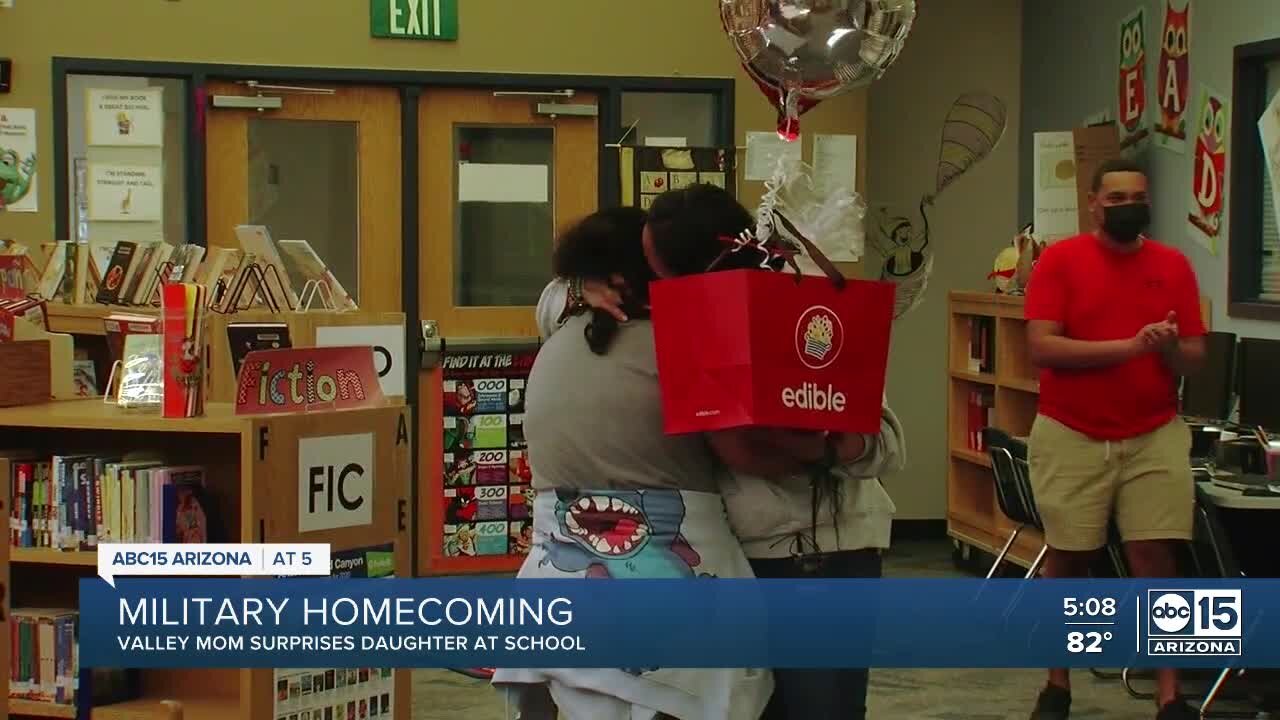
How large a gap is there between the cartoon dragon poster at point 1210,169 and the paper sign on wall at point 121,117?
15.0ft

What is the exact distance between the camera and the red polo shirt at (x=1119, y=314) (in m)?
5.12

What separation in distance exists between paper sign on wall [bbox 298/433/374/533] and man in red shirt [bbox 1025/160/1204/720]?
7.01 feet

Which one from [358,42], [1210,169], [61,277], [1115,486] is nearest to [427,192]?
[358,42]

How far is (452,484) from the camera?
26.5ft

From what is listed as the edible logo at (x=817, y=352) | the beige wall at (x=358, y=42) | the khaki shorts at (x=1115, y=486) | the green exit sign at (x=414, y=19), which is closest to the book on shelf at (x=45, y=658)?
the edible logo at (x=817, y=352)

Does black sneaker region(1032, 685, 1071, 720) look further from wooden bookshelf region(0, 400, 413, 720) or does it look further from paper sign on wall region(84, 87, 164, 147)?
paper sign on wall region(84, 87, 164, 147)

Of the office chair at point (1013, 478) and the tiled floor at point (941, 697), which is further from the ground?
the office chair at point (1013, 478)

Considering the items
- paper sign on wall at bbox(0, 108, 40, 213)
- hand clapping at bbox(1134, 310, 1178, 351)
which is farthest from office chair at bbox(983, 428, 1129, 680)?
paper sign on wall at bbox(0, 108, 40, 213)

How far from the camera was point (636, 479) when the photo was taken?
2893mm

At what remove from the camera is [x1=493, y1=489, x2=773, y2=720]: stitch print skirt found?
2881 millimetres

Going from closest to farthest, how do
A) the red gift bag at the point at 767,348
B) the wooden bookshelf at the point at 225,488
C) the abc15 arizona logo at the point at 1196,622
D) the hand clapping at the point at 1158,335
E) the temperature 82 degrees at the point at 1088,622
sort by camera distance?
the red gift bag at the point at 767,348, the wooden bookshelf at the point at 225,488, the abc15 arizona logo at the point at 1196,622, the temperature 82 degrees at the point at 1088,622, the hand clapping at the point at 1158,335

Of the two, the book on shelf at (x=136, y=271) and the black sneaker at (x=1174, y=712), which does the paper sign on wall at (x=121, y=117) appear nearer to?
the book on shelf at (x=136, y=271)

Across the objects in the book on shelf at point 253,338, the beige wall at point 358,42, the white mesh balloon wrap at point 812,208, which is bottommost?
the book on shelf at point 253,338

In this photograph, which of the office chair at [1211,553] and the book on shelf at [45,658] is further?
the office chair at [1211,553]
